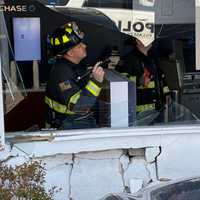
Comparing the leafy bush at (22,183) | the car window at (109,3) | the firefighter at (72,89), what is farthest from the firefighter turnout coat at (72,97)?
the car window at (109,3)

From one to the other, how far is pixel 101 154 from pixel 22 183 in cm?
105

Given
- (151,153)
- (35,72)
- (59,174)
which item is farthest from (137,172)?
(35,72)

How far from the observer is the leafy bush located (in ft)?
13.9

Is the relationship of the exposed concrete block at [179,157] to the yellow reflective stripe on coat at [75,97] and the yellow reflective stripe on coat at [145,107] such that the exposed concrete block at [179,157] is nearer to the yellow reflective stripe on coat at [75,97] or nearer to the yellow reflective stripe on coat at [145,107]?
the yellow reflective stripe on coat at [145,107]

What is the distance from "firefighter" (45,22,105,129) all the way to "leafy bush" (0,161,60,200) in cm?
95

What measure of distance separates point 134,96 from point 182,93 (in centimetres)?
93

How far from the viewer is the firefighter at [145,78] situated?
19.1 ft

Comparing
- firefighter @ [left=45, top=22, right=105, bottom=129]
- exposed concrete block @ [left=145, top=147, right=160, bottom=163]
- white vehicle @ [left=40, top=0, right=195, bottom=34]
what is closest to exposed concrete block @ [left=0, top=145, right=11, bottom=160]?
firefighter @ [left=45, top=22, right=105, bottom=129]

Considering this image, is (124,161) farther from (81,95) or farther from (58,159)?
(81,95)

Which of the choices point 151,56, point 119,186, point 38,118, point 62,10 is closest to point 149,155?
point 119,186

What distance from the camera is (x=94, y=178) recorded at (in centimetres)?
516

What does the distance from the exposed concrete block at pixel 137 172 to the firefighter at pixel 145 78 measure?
539mm

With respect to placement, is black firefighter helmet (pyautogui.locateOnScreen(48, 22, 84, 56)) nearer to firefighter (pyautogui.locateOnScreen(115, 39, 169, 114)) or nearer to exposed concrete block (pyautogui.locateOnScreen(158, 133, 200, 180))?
firefighter (pyautogui.locateOnScreen(115, 39, 169, 114))

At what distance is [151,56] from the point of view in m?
6.70
